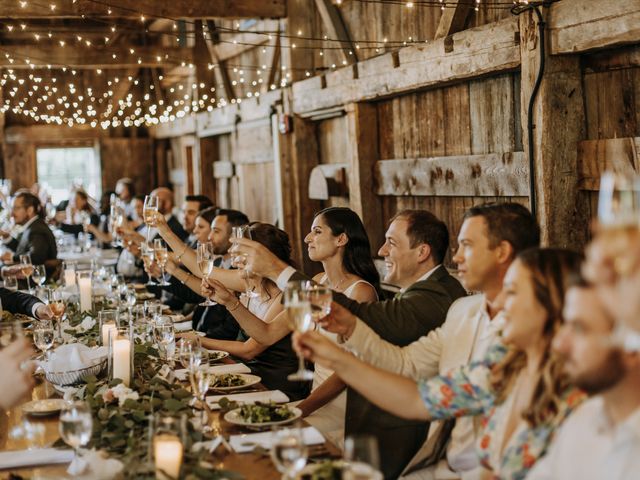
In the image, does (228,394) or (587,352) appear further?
(228,394)

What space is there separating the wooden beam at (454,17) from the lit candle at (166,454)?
353 centimetres

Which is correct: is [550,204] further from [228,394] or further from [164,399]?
[164,399]

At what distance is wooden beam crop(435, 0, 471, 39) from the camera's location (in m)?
4.88

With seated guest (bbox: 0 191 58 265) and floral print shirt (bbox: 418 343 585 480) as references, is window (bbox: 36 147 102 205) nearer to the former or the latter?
seated guest (bbox: 0 191 58 265)

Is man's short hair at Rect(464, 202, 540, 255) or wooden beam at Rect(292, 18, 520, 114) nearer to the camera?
man's short hair at Rect(464, 202, 540, 255)

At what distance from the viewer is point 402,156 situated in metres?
5.86

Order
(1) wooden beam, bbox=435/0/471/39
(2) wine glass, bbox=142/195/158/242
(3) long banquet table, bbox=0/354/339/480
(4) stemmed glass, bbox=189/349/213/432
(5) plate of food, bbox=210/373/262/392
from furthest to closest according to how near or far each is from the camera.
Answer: (1) wooden beam, bbox=435/0/471/39, (2) wine glass, bbox=142/195/158/242, (5) plate of food, bbox=210/373/262/392, (4) stemmed glass, bbox=189/349/213/432, (3) long banquet table, bbox=0/354/339/480

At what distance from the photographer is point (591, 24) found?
362cm

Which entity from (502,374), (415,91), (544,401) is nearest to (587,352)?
(544,401)

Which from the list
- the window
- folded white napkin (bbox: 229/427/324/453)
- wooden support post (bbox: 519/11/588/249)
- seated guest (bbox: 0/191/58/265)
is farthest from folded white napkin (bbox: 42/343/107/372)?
the window

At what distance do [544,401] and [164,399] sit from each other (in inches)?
52.2

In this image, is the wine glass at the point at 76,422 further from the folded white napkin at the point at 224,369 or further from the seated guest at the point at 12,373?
the folded white napkin at the point at 224,369

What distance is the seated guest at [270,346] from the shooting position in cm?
397

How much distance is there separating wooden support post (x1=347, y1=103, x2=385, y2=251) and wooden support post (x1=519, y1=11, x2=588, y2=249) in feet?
7.38
